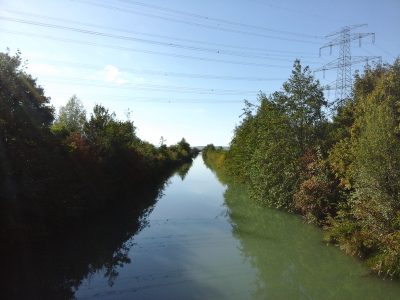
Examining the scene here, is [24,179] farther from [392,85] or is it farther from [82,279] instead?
[392,85]

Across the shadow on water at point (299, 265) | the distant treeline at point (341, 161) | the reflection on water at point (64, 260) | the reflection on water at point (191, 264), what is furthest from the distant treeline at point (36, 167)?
the distant treeline at point (341, 161)

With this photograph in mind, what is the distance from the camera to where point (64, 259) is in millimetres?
15578

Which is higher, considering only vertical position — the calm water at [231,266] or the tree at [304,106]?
the tree at [304,106]

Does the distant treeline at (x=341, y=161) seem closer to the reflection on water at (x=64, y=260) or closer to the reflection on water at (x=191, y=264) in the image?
the reflection on water at (x=191, y=264)

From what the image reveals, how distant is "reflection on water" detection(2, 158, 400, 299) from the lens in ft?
40.9

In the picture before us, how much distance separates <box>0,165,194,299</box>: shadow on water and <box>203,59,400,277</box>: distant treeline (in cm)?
884

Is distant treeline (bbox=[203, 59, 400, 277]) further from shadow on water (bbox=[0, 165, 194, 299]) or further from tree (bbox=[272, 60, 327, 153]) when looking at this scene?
shadow on water (bbox=[0, 165, 194, 299])

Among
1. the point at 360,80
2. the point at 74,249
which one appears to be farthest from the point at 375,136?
the point at 74,249

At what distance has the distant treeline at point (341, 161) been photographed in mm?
14547

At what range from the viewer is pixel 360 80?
2228cm

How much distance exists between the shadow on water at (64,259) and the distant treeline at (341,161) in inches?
348

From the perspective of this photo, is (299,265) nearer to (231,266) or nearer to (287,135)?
(231,266)

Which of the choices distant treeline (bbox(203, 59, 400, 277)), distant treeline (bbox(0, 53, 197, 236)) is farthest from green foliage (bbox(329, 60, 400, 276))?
distant treeline (bbox(0, 53, 197, 236))

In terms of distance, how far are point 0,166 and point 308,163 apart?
1599 centimetres
